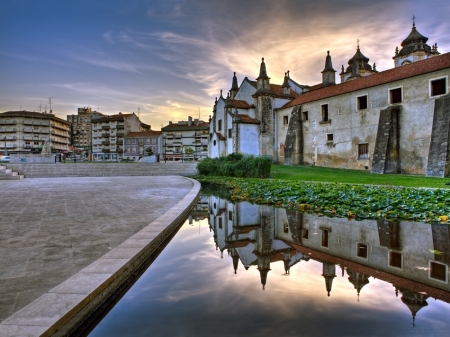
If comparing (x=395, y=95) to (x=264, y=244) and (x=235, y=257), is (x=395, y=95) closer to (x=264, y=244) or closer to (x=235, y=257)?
(x=264, y=244)

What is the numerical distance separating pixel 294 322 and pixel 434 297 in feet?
5.37

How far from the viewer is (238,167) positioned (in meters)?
24.2

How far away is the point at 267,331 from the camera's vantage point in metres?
2.81

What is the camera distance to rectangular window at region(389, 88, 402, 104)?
2538 centimetres

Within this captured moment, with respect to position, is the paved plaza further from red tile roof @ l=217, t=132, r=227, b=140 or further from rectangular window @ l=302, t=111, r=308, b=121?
red tile roof @ l=217, t=132, r=227, b=140

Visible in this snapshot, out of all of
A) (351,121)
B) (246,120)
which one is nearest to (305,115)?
(351,121)

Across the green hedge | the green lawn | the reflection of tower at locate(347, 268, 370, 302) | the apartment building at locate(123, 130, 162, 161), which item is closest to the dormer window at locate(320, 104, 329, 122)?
the green lawn

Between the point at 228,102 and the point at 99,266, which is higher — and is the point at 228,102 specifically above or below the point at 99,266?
above

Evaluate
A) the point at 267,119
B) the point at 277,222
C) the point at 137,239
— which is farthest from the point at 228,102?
the point at 137,239

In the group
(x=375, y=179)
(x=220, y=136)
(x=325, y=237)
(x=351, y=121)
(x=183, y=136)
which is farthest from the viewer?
(x=183, y=136)

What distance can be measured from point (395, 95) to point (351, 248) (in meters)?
24.3

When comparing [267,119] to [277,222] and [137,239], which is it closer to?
[277,222]

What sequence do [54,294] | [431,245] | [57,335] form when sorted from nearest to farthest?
[57,335]
[54,294]
[431,245]

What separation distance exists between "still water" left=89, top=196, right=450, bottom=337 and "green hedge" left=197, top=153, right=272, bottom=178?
628 inches
